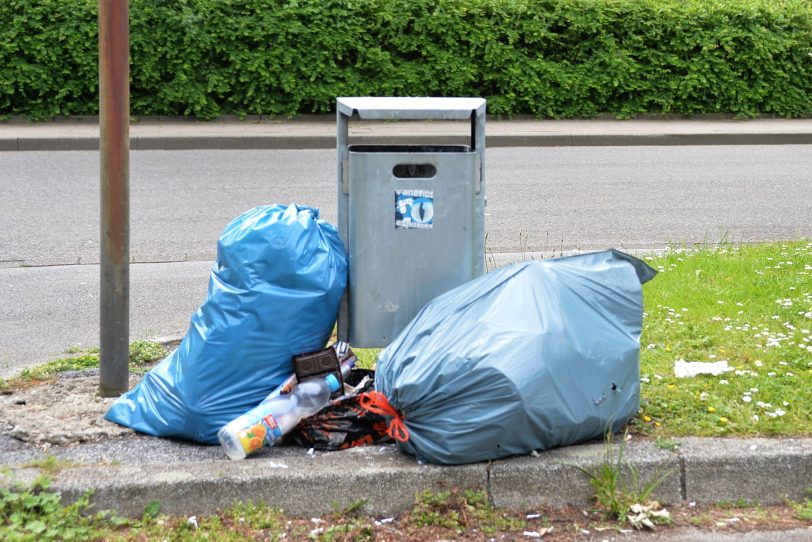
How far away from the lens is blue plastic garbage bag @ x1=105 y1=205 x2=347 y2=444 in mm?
3822

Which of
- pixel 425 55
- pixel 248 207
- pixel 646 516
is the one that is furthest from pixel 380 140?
pixel 646 516

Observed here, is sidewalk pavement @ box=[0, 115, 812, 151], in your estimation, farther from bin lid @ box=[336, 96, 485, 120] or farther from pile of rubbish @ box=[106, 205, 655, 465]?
pile of rubbish @ box=[106, 205, 655, 465]

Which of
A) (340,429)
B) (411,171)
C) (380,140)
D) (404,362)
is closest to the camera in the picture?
(404,362)

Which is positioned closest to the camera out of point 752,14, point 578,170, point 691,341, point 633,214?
point 691,341

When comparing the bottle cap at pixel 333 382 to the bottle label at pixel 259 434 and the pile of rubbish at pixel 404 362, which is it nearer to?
the pile of rubbish at pixel 404 362

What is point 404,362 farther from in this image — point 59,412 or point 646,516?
point 59,412

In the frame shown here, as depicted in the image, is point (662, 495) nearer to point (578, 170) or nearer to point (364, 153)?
point (364, 153)

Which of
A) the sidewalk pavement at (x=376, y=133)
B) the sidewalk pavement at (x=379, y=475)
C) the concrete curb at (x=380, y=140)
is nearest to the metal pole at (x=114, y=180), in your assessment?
the sidewalk pavement at (x=379, y=475)

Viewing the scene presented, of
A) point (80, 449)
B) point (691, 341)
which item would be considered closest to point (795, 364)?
point (691, 341)

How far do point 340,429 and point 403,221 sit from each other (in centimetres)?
81

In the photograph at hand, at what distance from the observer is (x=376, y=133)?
14.9 meters

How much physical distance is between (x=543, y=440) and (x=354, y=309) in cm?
Answer: 94

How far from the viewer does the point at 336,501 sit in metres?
3.51

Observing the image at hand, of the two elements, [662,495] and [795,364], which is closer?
[662,495]
